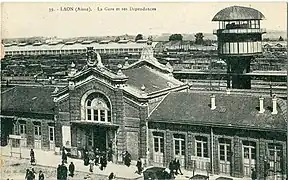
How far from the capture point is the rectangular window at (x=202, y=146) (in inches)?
239

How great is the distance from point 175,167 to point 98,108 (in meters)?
1.07

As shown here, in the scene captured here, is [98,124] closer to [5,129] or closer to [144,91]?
[144,91]

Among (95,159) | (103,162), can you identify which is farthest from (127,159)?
(95,159)

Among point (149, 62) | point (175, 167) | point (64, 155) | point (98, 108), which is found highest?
point (149, 62)

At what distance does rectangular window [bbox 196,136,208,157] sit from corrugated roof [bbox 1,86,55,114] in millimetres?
1685

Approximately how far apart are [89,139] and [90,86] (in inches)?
22.9

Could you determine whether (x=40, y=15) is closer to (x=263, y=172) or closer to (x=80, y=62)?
(x=80, y=62)

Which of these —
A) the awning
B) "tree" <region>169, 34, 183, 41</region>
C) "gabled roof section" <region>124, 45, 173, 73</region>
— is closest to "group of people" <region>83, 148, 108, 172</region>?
the awning

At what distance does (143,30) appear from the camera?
5.93m

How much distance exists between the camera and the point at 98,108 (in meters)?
6.42

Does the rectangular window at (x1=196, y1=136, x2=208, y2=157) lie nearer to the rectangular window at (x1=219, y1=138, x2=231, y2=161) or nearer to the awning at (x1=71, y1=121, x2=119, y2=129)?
the rectangular window at (x1=219, y1=138, x2=231, y2=161)

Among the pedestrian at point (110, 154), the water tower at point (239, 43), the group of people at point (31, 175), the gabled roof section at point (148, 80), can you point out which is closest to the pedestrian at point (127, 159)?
the pedestrian at point (110, 154)

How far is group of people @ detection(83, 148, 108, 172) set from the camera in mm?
6294

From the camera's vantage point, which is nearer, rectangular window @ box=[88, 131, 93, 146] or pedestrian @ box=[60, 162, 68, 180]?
pedestrian @ box=[60, 162, 68, 180]
